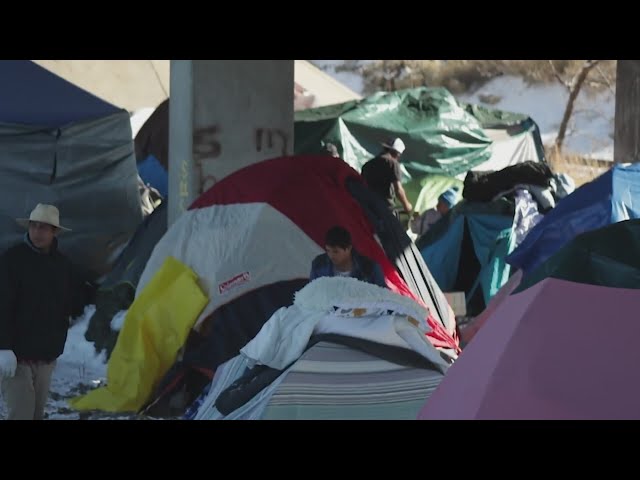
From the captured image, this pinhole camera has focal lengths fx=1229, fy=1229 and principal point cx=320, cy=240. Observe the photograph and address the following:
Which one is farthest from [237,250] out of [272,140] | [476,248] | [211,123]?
[476,248]

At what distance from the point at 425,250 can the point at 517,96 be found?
28.7 meters

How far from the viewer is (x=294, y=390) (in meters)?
6.38

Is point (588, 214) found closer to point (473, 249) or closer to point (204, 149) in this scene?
point (473, 249)

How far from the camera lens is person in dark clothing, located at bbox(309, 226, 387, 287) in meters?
7.93

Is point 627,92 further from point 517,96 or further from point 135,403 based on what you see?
point 517,96

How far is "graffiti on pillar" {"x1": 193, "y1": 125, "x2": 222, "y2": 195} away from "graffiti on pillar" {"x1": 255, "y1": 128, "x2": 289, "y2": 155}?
59 cm

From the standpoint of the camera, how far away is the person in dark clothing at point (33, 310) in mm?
7199

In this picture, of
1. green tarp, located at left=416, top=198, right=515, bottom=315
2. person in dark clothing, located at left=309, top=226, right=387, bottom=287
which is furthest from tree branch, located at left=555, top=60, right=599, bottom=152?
person in dark clothing, located at left=309, top=226, right=387, bottom=287

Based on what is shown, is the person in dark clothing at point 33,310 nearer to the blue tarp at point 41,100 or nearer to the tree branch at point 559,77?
the blue tarp at point 41,100

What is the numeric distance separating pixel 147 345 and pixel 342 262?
1.65 m

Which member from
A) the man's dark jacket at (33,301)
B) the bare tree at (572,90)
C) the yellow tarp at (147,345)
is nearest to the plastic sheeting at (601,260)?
the man's dark jacket at (33,301)

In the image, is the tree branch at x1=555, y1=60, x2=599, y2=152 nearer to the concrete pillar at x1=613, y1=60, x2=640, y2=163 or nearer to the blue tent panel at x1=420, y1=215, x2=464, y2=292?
the concrete pillar at x1=613, y1=60, x2=640, y2=163

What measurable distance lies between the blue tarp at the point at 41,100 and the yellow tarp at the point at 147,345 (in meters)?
6.04
